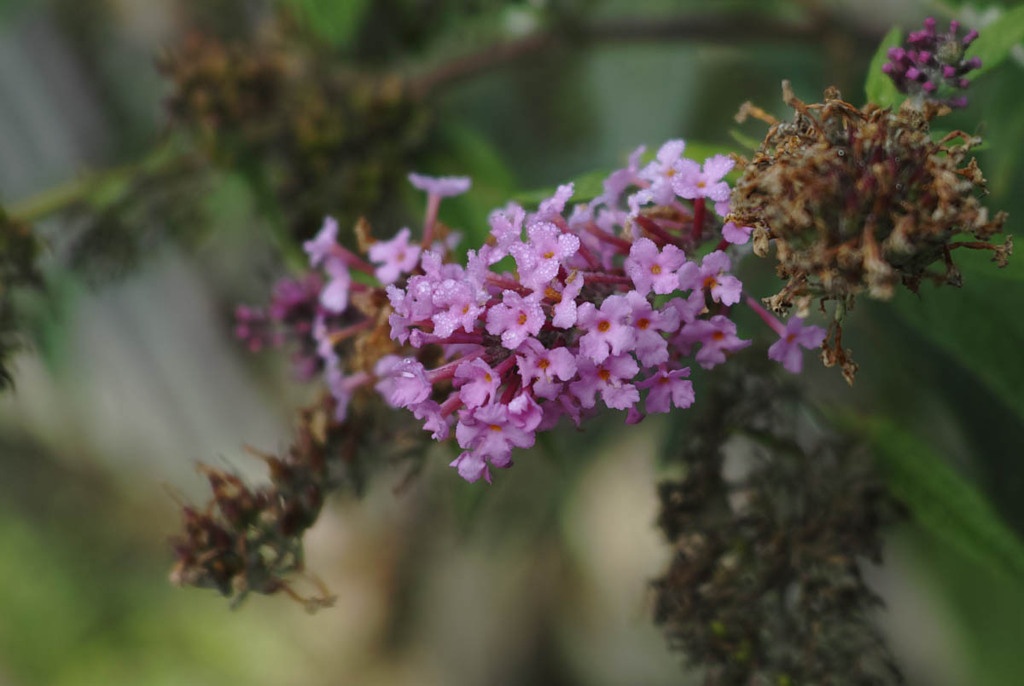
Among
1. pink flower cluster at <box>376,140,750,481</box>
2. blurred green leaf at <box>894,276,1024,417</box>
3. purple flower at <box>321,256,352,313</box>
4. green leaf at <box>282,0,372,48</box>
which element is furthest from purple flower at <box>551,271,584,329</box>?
green leaf at <box>282,0,372,48</box>

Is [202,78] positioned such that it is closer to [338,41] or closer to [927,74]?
[338,41]

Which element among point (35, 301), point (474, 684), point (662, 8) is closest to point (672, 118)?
point (662, 8)

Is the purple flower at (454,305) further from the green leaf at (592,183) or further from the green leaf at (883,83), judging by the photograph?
the green leaf at (883,83)

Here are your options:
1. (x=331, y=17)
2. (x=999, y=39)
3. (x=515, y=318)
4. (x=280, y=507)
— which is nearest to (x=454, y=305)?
(x=515, y=318)

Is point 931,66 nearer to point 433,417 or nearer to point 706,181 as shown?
point 706,181

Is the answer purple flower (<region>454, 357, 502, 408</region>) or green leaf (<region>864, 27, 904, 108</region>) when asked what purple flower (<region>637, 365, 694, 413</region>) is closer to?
purple flower (<region>454, 357, 502, 408</region>)

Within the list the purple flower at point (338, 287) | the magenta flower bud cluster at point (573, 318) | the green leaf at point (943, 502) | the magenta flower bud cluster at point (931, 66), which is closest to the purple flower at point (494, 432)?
the magenta flower bud cluster at point (573, 318)
